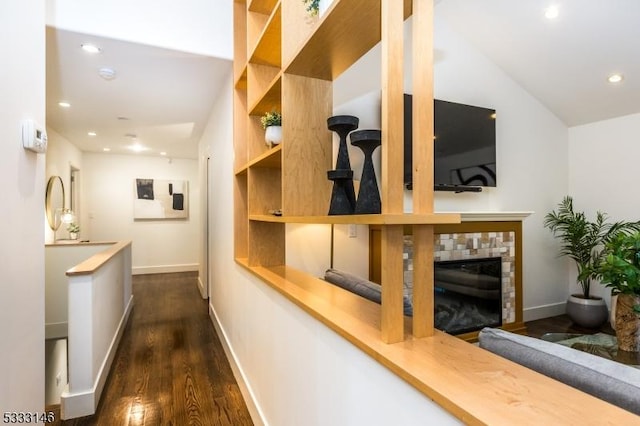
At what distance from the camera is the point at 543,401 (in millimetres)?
593

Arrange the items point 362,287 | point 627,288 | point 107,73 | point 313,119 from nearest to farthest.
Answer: point 313,119 < point 362,287 < point 627,288 < point 107,73

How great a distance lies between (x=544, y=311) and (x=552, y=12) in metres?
3.14

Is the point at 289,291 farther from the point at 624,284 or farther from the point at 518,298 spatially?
the point at 518,298

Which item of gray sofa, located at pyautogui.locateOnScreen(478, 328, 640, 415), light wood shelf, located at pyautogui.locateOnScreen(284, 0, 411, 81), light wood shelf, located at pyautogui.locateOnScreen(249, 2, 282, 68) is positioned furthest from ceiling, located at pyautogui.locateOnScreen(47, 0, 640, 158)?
gray sofa, located at pyautogui.locateOnScreen(478, 328, 640, 415)

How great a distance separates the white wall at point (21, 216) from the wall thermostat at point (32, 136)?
0.08ft

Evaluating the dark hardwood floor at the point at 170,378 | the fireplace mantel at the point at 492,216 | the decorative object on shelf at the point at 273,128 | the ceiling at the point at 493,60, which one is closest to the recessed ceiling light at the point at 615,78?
the ceiling at the point at 493,60

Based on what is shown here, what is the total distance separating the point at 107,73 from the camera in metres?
2.70

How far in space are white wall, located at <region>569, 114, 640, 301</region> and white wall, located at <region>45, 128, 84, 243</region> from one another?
254 inches

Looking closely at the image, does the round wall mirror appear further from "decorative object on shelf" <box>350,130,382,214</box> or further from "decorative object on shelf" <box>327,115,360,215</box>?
"decorative object on shelf" <box>350,130,382,214</box>

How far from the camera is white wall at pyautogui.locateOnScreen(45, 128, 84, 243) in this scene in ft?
13.7

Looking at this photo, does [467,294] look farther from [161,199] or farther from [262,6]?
[161,199]

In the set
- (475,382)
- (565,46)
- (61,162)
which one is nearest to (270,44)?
(475,382)

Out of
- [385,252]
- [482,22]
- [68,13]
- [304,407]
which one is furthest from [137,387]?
[482,22]

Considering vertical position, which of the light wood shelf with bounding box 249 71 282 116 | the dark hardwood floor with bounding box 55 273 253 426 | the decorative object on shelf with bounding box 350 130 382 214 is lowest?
the dark hardwood floor with bounding box 55 273 253 426
